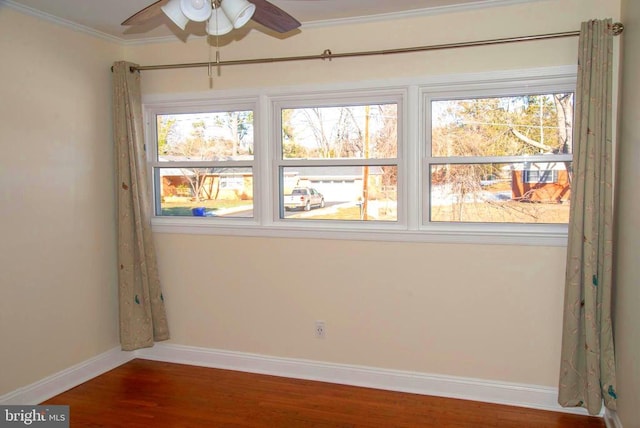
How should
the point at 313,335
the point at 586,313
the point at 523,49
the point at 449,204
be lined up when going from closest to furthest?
the point at 586,313
the point at 523,49
the point at 449,204
the point at 313,335

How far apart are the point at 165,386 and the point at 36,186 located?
1.59 m

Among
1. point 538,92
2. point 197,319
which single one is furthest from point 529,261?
point 197,319

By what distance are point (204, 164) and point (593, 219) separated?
8.80 feet

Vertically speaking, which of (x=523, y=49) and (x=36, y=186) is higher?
(x=523, y=49)

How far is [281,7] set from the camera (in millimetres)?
3115

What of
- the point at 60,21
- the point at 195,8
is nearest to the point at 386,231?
the point at 195,8

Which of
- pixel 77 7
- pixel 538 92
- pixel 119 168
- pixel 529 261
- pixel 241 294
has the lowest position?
pixel 241 294

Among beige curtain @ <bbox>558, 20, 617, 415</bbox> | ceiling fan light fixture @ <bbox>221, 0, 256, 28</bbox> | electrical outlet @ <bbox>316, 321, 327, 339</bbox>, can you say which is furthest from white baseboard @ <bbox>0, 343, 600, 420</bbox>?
ceiling fan light fixture @ <bbox>221, 0, 256, 28</bbox>

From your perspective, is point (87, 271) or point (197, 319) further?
point (197, 319)

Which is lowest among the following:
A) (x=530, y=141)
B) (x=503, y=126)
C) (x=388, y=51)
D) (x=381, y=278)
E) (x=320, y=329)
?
(x=320, y=329)

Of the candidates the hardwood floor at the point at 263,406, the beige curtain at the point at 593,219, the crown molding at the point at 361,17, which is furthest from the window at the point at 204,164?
the beige curtain at the point at 593,219

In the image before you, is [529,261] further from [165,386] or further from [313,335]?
[165,386]

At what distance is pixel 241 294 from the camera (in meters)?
3.74

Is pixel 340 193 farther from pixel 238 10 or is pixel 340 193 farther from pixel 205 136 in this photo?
pixel 238 10
